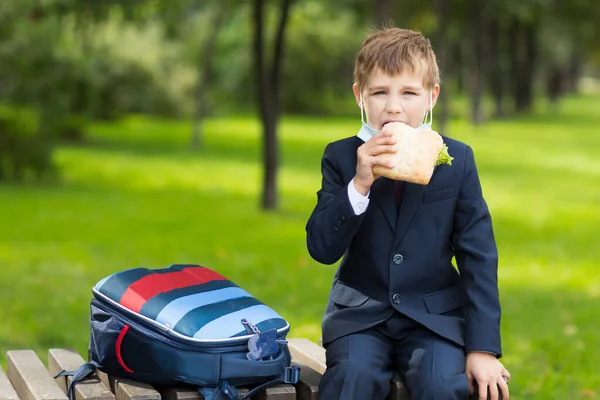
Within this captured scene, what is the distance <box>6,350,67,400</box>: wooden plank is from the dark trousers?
0.90m

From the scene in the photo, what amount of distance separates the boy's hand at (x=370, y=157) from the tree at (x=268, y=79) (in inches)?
336

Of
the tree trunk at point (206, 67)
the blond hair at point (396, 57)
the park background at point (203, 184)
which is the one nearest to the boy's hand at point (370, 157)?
the blond hair at point (396, 57)

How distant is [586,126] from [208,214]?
26.8 metres

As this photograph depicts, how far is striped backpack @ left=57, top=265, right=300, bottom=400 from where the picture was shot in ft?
10.6

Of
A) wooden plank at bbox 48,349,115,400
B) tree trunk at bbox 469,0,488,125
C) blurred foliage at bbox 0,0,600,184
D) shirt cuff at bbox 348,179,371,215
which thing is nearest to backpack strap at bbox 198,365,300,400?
wooden plank at bbox 48,349,115,400

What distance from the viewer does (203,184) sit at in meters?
17.3

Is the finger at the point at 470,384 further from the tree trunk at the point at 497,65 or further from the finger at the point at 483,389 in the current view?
the tree trunk at the point at 497,65

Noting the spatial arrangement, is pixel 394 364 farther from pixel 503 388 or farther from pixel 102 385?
pixel 102 385

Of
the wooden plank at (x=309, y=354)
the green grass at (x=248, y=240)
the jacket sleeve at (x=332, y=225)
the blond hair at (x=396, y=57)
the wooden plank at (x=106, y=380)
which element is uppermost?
the blond hair at (x=396, y=57)

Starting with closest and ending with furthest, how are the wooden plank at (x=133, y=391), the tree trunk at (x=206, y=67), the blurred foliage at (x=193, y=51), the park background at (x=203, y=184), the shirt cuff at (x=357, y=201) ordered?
the wooden plank at (x=133, y=391)
the shirt cuff at (x=357, y=201)
the park background at (x=203, y=184)
the blurred foliage at (x=193, y=51)
the tree trunk at (x=206, y=67)

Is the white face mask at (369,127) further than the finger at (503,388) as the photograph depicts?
Yes

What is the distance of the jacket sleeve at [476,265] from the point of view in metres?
3.38

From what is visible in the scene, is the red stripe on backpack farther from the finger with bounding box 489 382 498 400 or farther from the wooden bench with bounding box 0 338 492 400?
the finger with bounding box 489 382 498 400

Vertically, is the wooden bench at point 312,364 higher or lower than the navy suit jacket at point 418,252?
lower
